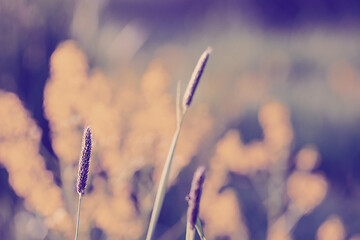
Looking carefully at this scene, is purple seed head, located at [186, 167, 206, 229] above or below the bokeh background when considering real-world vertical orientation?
above

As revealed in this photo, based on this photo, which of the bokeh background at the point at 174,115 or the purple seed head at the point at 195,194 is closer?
the purple seed head at the point at 195,194

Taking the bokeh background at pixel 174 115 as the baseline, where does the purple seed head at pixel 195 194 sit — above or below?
above

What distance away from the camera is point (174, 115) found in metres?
1.97

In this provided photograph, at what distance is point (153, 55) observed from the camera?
305cm

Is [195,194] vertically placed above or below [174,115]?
above

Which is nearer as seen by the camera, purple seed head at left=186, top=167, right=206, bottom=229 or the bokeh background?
purple seed head at left=186, top=167, right=206, bottom=229

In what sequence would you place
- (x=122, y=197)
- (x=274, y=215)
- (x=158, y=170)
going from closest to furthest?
1. (x=122, y=197)
2. (x=158, y=170)
3. (x=274, y=215)

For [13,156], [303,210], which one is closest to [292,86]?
[303,210]

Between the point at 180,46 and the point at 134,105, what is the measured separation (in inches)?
33.8

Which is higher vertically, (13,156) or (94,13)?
(94,13)

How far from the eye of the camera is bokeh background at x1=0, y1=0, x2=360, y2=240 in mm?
1807

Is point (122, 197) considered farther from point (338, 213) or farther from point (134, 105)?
point (338, 213)

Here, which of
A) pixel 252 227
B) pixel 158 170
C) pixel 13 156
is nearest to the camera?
pixel 13 156

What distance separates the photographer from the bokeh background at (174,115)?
181 centimetres
